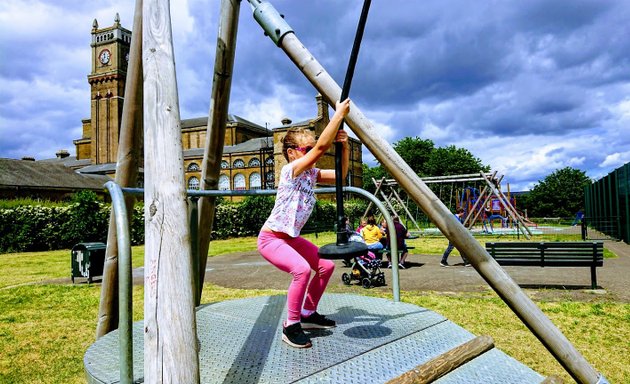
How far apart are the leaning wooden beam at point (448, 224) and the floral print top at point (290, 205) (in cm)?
54

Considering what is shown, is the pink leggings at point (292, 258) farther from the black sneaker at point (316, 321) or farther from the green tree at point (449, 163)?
the green tree at point (449, 163)

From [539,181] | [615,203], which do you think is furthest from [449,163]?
[615,203]

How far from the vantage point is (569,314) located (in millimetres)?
5391

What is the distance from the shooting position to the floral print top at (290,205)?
2.62m

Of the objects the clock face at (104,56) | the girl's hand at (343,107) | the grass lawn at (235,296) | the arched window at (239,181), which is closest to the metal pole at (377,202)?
the girl's hand at (343,107)

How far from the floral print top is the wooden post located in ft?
2.77

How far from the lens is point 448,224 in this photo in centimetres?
216

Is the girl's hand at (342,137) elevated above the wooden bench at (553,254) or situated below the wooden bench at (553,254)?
above

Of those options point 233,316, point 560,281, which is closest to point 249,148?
point 560,281

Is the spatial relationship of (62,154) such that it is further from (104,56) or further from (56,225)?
(56,225)

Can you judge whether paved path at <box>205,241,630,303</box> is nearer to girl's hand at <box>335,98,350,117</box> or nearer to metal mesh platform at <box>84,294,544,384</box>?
metal mesh platform at <box>84,294,544,384</box>

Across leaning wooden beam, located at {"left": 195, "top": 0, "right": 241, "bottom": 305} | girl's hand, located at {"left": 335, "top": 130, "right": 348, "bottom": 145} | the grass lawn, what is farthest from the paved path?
girl's hand, located at {"left": 335, "top": 130, "right": 348, "bottom": 145}

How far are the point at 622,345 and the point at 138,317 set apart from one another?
554cm

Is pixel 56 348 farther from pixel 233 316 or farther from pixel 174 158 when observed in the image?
pixel 174 158
